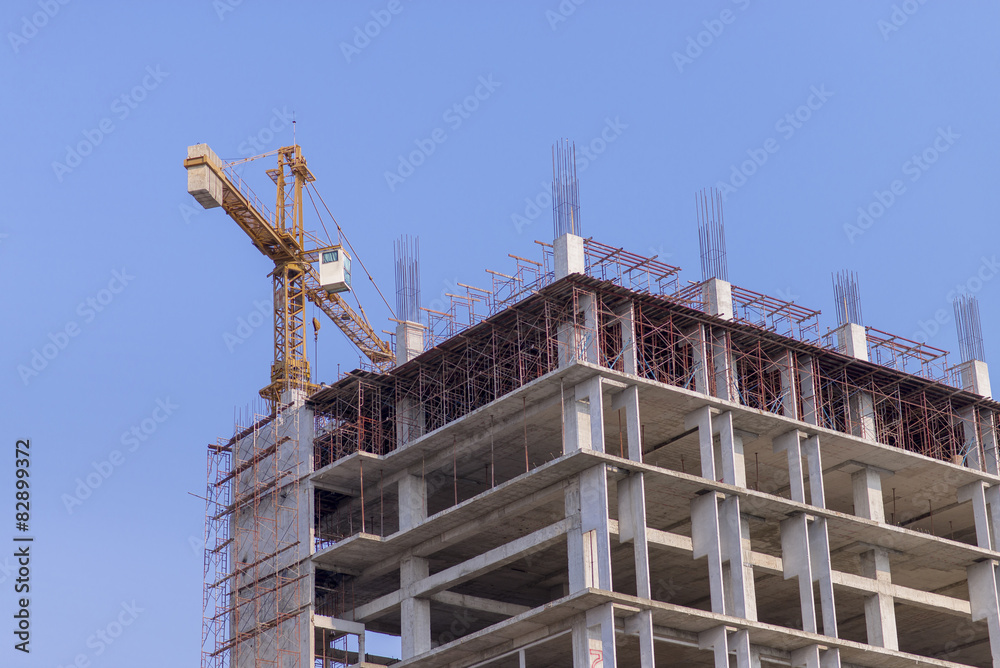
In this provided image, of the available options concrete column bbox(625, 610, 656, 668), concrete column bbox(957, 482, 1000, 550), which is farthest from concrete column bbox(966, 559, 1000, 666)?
concrete column bbox(625, 610, 656, 668)

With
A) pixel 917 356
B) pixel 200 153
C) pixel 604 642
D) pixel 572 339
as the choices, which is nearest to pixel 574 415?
pixel 572 339

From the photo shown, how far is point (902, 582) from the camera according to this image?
69.9 meters

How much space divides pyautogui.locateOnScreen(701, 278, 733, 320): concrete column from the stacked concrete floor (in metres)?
0.10

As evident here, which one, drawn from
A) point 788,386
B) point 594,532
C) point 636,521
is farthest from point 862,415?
point 594,532

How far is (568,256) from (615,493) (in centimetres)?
1058

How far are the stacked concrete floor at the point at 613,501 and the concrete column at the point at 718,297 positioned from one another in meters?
0.10

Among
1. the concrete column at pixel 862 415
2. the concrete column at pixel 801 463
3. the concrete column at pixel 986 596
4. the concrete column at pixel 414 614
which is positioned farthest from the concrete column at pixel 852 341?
the concrete column at pixel 414 614

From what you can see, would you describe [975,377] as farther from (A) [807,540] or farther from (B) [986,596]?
(A) [807,540]

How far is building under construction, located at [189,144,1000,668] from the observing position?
57.4 m

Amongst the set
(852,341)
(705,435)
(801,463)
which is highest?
(852,341)

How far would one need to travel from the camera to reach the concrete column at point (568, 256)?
58.7m

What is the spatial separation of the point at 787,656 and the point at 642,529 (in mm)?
7314

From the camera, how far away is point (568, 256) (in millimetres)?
58781

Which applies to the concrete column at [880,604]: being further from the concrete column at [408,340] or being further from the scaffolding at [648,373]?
the concrete column at [408,340]
